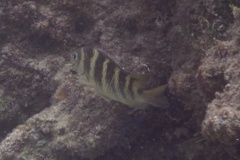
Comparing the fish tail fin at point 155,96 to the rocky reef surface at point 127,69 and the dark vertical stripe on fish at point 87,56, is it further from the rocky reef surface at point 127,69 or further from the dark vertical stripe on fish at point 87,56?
the dark vertical stripe on fish at point 87,56

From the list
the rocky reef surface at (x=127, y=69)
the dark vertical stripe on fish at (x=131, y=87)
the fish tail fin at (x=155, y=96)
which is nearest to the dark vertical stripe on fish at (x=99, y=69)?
the dark vertical stripe on fish at (x=131, y=87)

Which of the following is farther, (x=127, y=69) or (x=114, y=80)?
(x=127, y=69)

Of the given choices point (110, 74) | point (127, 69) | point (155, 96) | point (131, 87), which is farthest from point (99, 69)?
point (127, 69)

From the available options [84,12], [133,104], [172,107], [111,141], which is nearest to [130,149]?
[111,141]

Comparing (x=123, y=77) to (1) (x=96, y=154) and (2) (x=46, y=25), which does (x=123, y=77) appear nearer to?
(1) (x=96, y=154)

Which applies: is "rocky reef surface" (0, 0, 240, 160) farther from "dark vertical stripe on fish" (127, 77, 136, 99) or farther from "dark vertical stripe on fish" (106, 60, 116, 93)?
"dark vertical stripe on fish" (106, 60, 116, 93)

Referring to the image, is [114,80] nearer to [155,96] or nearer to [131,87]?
[131,87]

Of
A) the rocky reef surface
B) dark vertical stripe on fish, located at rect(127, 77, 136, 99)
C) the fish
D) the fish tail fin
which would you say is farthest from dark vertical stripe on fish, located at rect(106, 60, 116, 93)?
the rocky reef surface
